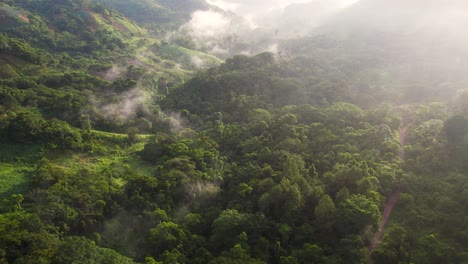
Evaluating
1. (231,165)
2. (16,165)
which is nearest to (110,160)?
(16,165)

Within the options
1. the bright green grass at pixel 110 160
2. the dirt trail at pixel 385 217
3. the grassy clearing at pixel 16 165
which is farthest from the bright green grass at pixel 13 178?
the dirt trail at pixel 385 217

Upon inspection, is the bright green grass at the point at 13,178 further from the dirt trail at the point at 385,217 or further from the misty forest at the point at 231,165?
the dirt trail at the point at 385,217

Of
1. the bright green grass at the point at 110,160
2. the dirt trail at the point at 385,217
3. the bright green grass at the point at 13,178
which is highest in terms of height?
the dirt trail at the point at 385,217

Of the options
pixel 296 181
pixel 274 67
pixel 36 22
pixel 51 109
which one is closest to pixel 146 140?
pixel 51 109

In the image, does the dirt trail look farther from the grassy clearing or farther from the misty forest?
the grassy clearing

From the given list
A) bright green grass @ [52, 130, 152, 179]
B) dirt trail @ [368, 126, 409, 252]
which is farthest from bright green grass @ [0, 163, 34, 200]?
dirt trail @ [368, 126, 409, 252]

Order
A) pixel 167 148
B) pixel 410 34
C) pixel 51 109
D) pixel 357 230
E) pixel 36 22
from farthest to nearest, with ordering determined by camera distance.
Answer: pixel 410 34 → pixel 36 22 → pixel 51 109 → pixel 167 148 → pixel 357 230

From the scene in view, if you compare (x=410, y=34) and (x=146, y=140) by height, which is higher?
(x=410, y=34)

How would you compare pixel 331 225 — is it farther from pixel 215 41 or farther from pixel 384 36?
pixel 215 41

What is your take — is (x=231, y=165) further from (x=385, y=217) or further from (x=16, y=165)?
(x=16, y=165)
